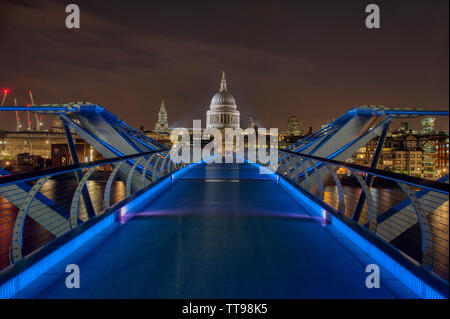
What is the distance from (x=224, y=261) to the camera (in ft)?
11.3

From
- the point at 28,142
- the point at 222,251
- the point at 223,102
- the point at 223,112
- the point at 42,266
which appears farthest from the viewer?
the point at 28,142

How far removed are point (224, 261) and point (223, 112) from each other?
109115 mm

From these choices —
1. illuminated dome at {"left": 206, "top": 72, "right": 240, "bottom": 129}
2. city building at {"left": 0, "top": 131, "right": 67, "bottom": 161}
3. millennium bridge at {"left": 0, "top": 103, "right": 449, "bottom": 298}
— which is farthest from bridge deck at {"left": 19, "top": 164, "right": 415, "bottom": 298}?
city building at {"left": 0, "top": 131, "right": 67, "bottom": 161}

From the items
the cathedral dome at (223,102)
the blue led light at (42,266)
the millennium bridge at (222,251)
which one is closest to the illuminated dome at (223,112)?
the cathedral dome at (223,102)

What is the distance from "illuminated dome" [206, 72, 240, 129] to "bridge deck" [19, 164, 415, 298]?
105m

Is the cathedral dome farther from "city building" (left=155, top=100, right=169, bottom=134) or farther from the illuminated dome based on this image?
"city building" (left=155, top=100, right=169, bottom=134)

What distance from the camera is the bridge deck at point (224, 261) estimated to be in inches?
110

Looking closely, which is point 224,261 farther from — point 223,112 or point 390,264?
point 223,112

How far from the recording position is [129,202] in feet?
19.3

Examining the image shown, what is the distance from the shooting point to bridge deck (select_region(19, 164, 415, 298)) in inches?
110

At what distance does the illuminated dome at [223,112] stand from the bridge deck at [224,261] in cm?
10498

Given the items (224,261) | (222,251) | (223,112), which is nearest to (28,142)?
(223,112)
